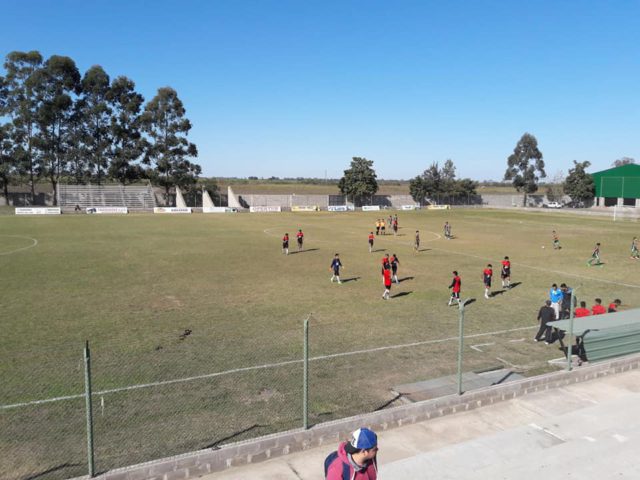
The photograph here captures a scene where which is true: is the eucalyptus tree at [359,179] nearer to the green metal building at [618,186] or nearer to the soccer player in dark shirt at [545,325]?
the green metal building at [618,186]

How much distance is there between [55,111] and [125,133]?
1105cm

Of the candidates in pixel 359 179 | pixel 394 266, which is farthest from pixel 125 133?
pixel 394 266

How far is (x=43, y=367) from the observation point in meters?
11.5

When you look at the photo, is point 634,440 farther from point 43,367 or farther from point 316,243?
point 316,243

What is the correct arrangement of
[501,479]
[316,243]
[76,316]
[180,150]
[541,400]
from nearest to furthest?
[501,479] → [541,400] → [76,316] → [316,243] → [180,150]

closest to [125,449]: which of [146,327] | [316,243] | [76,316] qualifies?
[146,327]

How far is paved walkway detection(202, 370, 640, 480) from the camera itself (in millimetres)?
7043

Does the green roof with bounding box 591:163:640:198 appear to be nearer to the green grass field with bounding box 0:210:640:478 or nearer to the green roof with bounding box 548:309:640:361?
the green grass field with bounding box 0:210:640:478

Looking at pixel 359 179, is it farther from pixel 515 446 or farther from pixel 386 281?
pixel 515 446

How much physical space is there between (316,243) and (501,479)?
31338 millimetres

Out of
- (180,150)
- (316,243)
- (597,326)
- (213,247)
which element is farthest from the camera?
(180,150)

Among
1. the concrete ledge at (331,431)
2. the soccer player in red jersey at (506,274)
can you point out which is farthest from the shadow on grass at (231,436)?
the soccer player in red jersey at (506,274)

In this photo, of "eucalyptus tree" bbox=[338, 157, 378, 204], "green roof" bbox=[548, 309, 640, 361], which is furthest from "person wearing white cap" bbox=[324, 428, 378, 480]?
"eucalyptus tree" bbox=[338, 157, 378, 204]

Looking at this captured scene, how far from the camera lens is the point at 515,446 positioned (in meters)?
7.78
